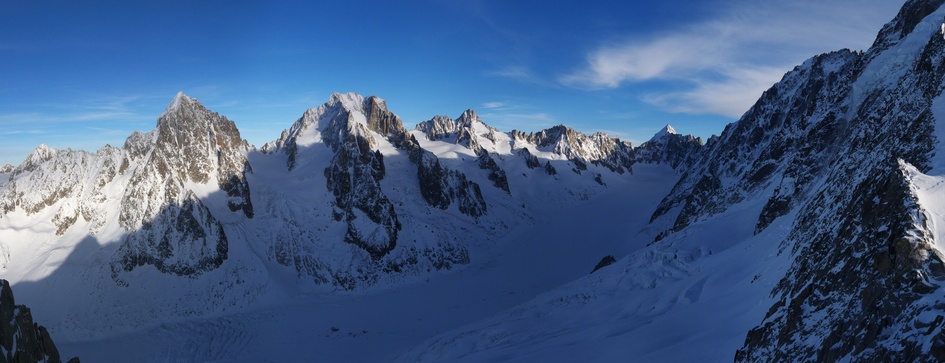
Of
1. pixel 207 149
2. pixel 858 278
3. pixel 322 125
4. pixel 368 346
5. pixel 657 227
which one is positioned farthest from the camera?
pixel 322 125

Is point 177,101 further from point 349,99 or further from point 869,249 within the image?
point 869,249

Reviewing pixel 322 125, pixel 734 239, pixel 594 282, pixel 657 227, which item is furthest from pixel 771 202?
pixel 322 125

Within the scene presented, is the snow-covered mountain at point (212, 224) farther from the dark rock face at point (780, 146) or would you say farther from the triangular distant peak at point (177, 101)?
the dark rock face at point (780, 146)

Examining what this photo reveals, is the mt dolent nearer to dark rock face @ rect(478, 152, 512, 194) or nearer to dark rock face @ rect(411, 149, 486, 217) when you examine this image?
dark rock face @ rect(411, 149, 486, 217)

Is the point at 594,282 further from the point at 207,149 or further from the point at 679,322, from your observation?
the point at 207,149

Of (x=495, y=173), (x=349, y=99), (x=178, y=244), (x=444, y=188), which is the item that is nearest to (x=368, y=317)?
(x=178, y=244)

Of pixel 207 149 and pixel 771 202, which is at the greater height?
pixel 207 149

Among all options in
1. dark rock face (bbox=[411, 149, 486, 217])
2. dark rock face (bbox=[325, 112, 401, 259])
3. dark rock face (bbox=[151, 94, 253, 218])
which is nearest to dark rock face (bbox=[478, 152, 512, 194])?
dark rock face (bbox=[411, 149, 486, 217])

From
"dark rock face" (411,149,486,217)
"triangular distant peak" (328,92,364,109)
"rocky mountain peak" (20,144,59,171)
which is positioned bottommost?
"dark rock face" (411,149,486,217)
